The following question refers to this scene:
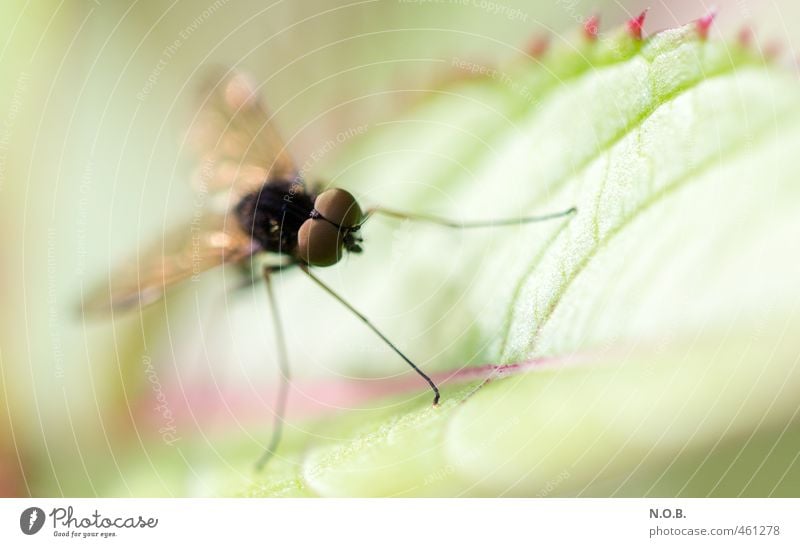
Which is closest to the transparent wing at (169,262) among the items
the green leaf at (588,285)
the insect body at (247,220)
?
the insect body at (247,220)

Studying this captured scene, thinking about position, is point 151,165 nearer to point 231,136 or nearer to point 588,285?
point 231,136

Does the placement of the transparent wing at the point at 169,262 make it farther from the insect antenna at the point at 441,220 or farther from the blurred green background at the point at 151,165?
the insect antenna at the point at 441,220

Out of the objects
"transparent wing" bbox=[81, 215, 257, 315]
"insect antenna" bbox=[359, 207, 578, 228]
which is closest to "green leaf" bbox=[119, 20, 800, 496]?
"insect antenna" bbox=[359, 207, 578, 228]

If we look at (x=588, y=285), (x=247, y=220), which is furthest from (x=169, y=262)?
(x=588, y=285)

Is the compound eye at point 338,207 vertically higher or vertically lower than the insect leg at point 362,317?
higher

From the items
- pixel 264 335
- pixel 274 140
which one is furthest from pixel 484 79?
pixel 264 335

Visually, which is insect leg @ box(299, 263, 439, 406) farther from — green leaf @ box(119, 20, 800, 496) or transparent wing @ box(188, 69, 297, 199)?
transparent wing @ box(188, 69, 297, 199)

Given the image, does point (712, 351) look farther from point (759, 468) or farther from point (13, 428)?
point (13, 428)

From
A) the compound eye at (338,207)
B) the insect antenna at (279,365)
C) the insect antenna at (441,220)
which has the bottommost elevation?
the insect antenna at (279,365)
